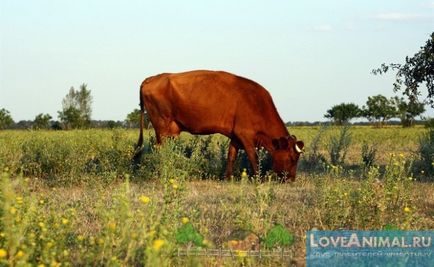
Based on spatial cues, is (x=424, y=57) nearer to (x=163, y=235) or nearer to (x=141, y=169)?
(x=141, y=169)

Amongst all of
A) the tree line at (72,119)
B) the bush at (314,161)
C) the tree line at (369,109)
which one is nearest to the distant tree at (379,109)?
the tree line at (369,109)

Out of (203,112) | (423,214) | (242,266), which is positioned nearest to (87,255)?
(242,266)

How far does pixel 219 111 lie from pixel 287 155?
1.65m

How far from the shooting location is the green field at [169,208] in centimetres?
427

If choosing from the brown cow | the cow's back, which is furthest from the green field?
the cow's back

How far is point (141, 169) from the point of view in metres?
11.5

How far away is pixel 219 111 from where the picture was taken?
12922mm

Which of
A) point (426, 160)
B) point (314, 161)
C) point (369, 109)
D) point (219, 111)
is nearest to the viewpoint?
point (219, 111)

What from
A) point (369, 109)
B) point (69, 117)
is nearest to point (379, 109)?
point (369, 109)

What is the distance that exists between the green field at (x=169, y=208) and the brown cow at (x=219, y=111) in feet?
2.25

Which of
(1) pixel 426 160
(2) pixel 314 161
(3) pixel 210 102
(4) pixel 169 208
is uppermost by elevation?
(3) pixel 210 102

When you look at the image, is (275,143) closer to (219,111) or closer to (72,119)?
(219,111)

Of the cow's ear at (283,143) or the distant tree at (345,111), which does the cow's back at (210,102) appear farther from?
the distant tree at (345,111)

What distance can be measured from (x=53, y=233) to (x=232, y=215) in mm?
2910
